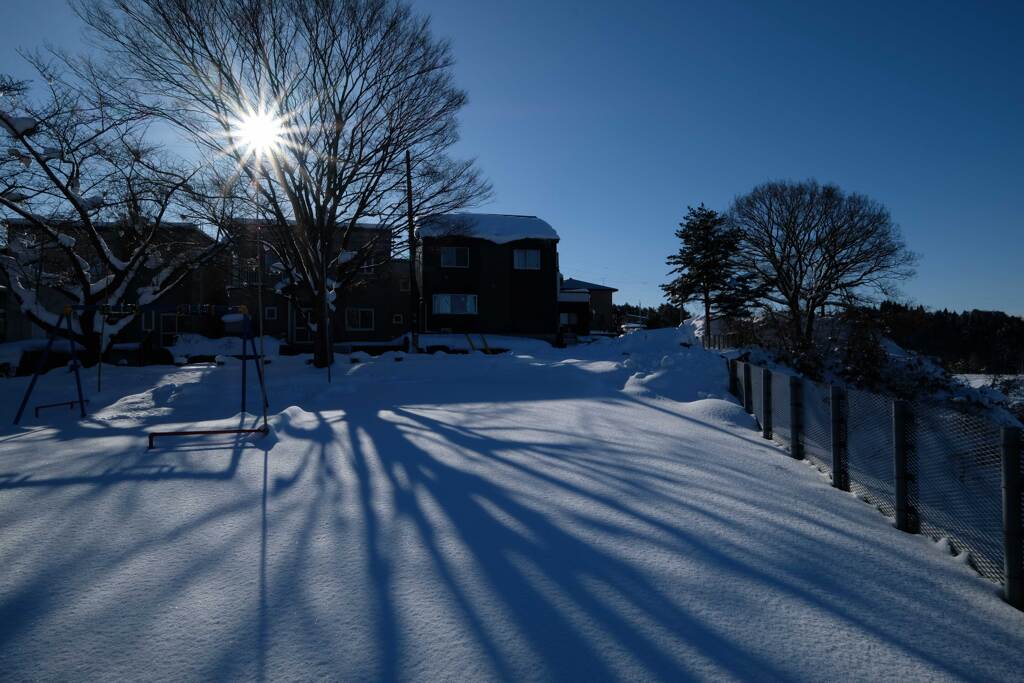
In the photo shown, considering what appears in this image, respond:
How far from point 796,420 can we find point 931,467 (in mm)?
2987

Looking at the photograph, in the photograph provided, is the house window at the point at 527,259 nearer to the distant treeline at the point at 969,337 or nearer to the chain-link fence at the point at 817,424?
the distant treeline at the point at 969,337

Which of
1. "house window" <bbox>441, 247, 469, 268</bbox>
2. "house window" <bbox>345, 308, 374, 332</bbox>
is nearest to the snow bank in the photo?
"house window" <bbox>345, 308, 374, 332</bbox>

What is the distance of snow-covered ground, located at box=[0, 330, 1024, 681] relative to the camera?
9.14 feet

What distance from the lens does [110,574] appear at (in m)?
3.61

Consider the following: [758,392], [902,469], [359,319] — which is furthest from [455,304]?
[902,469]

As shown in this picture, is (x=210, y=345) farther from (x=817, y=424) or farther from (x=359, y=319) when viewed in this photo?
(x=817, y=424)

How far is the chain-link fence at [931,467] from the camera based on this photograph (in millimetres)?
3613

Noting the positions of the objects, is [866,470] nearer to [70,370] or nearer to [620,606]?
[620,606]

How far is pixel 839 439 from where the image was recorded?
6172mm

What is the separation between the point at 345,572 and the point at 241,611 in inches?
25.6

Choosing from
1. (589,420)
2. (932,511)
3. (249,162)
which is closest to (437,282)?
(249,162)

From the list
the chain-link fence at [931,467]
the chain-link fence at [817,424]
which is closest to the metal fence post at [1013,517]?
the chain-link fence at [931,467]

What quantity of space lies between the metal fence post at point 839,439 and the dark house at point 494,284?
87.9ft

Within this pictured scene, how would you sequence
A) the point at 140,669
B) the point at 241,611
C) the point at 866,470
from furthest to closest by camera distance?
the point at 866,470 → the point at 241,611 → the point at 140,669
